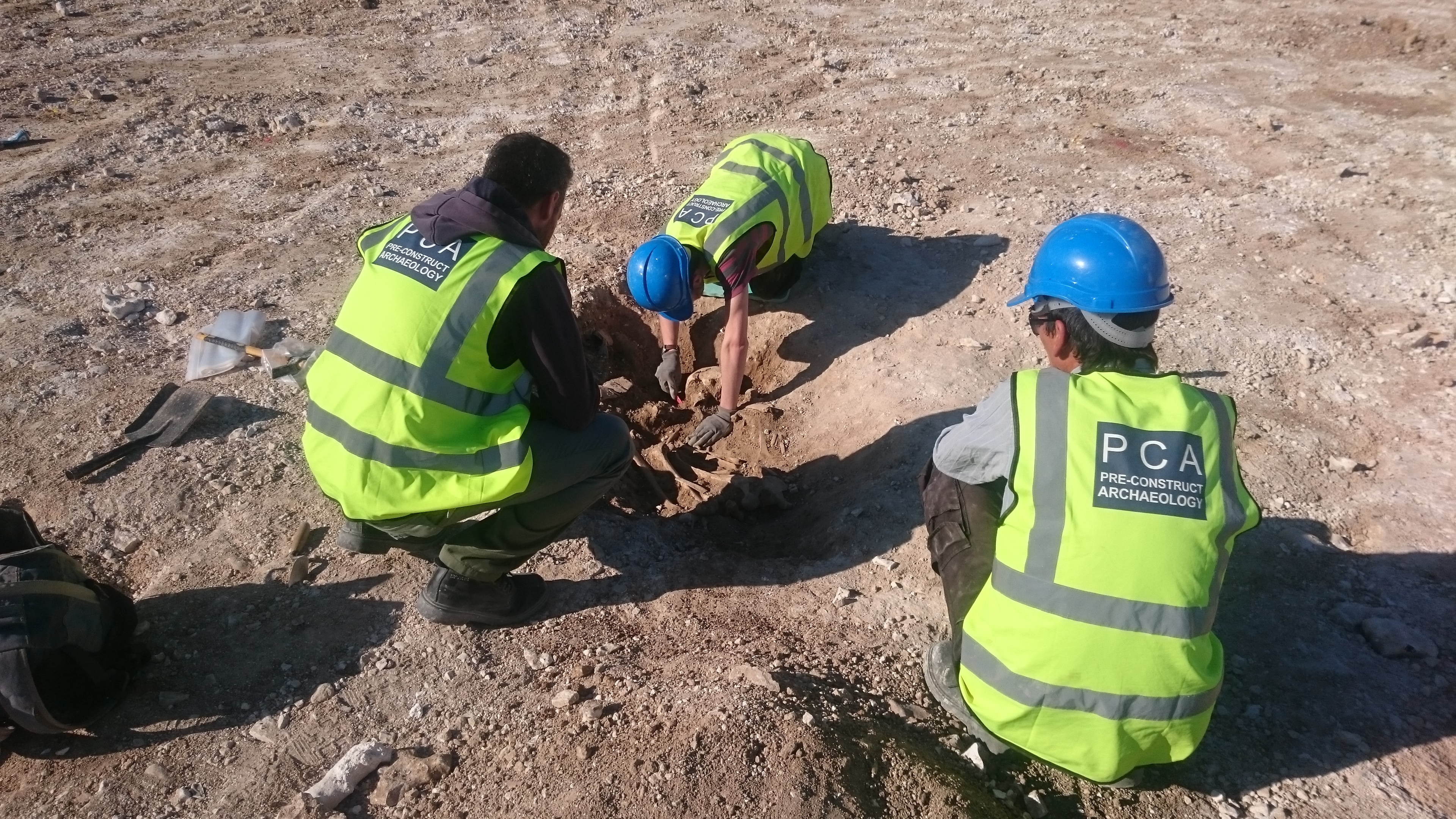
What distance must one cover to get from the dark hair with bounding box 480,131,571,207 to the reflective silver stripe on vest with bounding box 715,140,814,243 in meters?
1.94

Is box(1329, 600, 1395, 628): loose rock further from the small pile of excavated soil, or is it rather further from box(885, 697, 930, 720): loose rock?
the small pile of excavated soil

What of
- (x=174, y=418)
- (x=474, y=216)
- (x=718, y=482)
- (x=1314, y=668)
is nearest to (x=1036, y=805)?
(x=1314, y=668)

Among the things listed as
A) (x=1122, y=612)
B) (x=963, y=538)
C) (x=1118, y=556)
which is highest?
(x=1118, y=556)

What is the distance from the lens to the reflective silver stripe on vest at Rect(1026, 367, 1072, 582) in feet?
6.59

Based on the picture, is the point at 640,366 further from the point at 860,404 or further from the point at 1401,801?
the point at 1401,801

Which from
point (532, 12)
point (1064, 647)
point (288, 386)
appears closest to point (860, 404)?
point (1064, 647)

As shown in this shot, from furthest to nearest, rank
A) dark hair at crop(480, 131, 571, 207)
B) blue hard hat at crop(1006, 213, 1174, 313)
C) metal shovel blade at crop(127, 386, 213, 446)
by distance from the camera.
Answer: metal shovel blade at crop(127, 386, 213, 446)
dark hair at crop(480, 131, 571, 207)
blue hard hat at crop(1006, 213, 1174, 313)

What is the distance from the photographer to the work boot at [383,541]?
112 inches

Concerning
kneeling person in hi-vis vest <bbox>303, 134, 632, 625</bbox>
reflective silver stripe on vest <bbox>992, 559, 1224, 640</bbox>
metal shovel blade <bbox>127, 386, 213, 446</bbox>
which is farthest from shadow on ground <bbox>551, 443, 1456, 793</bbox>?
metal shovel blade <bbox>127, 386, 213, 446</bbox>

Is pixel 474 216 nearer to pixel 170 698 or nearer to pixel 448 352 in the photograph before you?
pixel 448 352

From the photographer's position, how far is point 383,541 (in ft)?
9.52

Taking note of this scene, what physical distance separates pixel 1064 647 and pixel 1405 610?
1812mm

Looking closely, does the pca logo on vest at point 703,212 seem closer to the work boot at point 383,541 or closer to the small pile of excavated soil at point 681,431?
the small pile of excavated soil at point 681,431

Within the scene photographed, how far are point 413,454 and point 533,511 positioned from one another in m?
0.46
